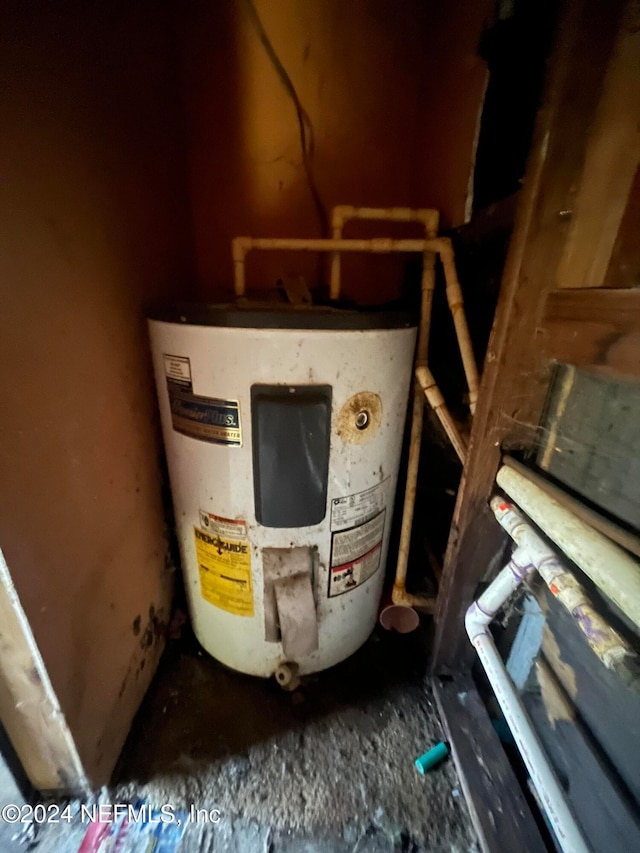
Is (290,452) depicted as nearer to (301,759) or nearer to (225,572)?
(225,572)

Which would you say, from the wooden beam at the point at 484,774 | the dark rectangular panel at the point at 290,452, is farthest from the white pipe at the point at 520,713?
the dark rectangular panel at the point at 290,452

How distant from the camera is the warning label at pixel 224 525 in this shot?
2.47ft

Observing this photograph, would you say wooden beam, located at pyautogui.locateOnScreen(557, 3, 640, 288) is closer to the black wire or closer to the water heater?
the water heater

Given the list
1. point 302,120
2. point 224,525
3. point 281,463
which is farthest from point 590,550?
point 302,120

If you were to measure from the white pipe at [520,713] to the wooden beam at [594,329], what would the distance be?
0.27 m

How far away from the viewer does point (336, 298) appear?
872mm

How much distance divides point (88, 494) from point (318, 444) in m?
0.38

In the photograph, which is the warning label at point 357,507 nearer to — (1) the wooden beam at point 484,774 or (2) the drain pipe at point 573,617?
(2) the drain pipe at point 573,617

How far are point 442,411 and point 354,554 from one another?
334mm

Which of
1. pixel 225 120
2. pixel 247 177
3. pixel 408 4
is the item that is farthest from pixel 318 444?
pixel 408 4

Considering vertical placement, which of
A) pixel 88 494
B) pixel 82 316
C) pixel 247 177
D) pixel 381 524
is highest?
pixel 247 177

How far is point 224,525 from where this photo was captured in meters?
0.76

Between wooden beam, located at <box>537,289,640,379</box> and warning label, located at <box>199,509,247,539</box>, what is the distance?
1.92ft

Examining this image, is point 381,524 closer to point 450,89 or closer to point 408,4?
point 450,89
